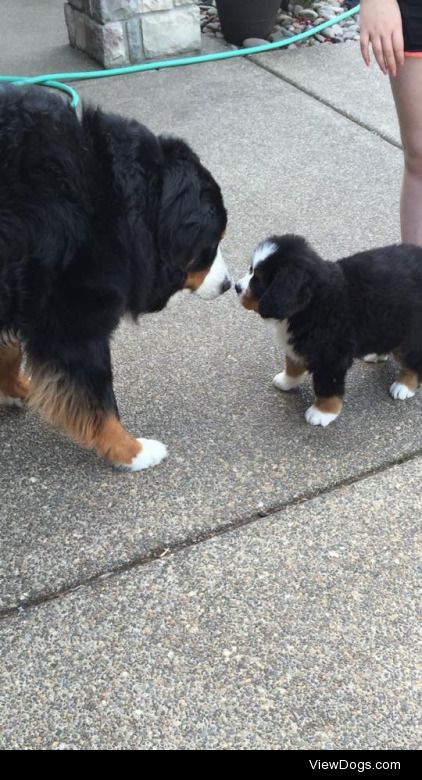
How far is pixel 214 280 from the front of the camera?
2709 millimetres

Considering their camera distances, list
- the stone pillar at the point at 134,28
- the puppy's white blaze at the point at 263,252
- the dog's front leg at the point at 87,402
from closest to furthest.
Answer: the dog's front leg at the point at 87,402
the puppy's white blaze at the point at 263,252
the stone pillar at the point at 134,28

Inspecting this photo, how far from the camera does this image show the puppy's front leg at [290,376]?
2.97 metres

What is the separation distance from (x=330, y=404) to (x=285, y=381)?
0.27 m

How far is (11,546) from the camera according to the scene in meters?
2.46

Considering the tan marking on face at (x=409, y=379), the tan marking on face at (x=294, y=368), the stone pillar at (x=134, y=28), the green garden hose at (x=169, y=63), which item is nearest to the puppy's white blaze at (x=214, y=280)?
the tan marking on face at (x=294, y=368)

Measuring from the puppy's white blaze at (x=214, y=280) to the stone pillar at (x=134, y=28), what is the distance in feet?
12.6

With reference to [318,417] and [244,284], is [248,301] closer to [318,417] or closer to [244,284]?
[244,284]

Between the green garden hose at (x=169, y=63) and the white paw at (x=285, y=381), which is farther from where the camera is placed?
the green garden hose at (x=169, y=63)

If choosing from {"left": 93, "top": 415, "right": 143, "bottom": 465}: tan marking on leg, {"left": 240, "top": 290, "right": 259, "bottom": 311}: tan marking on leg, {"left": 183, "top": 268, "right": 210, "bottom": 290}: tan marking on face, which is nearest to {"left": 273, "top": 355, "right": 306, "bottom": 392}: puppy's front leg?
{"left": 240, "top": 290, "right": 259, "bottom": 311}: tan marking on leg

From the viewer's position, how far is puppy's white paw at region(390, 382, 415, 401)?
10.1ft

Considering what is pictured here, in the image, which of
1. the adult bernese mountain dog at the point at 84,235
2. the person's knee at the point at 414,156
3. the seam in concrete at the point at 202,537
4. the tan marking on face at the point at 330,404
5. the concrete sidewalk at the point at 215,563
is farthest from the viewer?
the person's knee at the point at 414,156

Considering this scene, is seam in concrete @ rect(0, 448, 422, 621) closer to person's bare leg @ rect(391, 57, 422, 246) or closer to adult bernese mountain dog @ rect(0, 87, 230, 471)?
adult bernese mountain dog @ rect(0, 87, 230, 471)

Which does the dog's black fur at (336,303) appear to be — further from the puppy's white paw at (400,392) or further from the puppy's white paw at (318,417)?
the puppy's white paw at (400,392)

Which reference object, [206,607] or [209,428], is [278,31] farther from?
[206,607]
